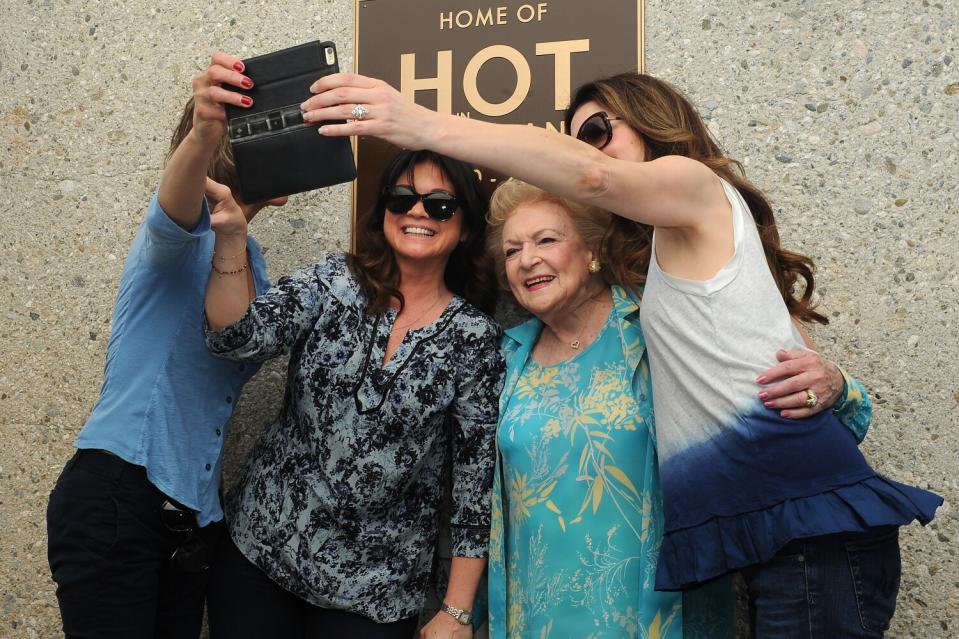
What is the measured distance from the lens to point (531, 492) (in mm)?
2246

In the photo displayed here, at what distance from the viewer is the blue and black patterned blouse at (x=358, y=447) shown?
2.25 m

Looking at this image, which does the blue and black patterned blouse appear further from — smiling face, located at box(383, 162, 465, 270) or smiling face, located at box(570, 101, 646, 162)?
smiling face, located at box(570, 101, 646, 162)

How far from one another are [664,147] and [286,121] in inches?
39.5

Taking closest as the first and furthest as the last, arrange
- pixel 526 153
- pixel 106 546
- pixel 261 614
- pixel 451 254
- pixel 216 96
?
1. pixel 526 153
2. pixel 216 96
3. pixel 106 546
4. pixel 261 614
5. pixel 451 254

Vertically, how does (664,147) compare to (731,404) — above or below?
above

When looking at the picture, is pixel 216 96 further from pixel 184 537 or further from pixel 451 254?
pixel 184 537

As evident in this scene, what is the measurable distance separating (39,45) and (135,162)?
25.3 inches

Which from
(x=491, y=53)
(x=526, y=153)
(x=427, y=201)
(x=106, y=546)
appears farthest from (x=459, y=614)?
(x=491, y=53)

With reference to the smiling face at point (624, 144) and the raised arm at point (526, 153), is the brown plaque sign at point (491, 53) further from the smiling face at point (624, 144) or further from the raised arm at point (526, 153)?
the raised arm at point (526, 153)

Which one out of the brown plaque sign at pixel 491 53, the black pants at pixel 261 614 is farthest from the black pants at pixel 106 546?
the brown plaque sign at pixel 491 53

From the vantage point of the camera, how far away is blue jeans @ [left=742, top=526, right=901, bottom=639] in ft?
5.66

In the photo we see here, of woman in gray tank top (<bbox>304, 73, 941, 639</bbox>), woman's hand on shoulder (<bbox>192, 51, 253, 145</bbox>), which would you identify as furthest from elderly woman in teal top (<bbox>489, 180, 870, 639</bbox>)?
woman's hand on shoulder (<bbox>192, 51, 253, 145</bbox>)

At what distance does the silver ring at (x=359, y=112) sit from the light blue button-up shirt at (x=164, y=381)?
0.63m

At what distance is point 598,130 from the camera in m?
2.33
